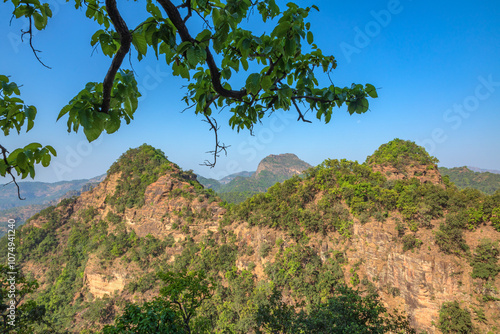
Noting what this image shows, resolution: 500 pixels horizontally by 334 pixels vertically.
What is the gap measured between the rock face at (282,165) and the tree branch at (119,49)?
161 meters

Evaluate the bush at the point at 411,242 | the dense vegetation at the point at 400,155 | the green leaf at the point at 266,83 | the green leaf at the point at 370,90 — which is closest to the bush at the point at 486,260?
the bush at the point at 411,242

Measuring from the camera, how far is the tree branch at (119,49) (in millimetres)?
1040

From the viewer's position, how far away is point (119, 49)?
1.09 meters

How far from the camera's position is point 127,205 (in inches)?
1420

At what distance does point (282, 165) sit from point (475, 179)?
123117 mm

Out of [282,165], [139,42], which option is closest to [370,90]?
[139,42]

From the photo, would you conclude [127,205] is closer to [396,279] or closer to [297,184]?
[297,184]

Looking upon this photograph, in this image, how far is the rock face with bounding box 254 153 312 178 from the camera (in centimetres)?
16925

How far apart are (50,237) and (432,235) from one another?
2321 inches

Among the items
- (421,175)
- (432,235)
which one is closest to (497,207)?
(432,235)

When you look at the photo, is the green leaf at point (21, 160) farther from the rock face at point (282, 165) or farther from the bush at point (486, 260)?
the rock face at point (282, 165)

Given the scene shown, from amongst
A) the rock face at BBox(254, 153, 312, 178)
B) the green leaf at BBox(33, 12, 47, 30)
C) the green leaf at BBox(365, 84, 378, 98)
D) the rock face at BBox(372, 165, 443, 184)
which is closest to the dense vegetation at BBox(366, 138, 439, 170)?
the rock face at BBox(372, 165, 443, 184)

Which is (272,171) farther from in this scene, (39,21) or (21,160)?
(21,160)

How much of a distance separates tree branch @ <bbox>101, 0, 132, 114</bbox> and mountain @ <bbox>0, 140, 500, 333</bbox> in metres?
8.69
